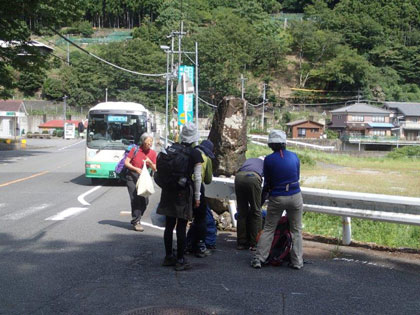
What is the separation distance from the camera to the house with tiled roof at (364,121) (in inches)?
3039

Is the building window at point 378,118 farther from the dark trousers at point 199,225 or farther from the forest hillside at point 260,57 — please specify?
the dark trousers at point 199,225

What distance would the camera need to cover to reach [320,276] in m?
5.93

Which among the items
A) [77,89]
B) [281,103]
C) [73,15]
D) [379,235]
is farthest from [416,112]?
[379,235]

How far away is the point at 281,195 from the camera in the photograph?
20.2 ft

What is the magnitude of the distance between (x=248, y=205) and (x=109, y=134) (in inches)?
444

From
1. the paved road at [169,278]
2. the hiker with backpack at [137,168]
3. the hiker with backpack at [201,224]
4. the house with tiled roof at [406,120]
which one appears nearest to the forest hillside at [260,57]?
the house with tiled roof at [406,120]

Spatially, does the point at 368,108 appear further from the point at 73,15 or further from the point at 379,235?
the point at 379,235

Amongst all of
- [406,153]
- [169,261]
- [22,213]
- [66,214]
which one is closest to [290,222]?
[169,261]

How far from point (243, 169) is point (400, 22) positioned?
395ft

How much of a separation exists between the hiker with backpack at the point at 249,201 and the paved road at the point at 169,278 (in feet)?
1.04

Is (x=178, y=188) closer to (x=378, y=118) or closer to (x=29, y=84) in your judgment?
(x=378, y=118)

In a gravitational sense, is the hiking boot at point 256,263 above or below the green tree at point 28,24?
below

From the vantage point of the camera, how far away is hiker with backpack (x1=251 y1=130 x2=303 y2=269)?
20.2 ft

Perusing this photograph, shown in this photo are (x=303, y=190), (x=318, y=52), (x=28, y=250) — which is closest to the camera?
(x=28, y=250)
